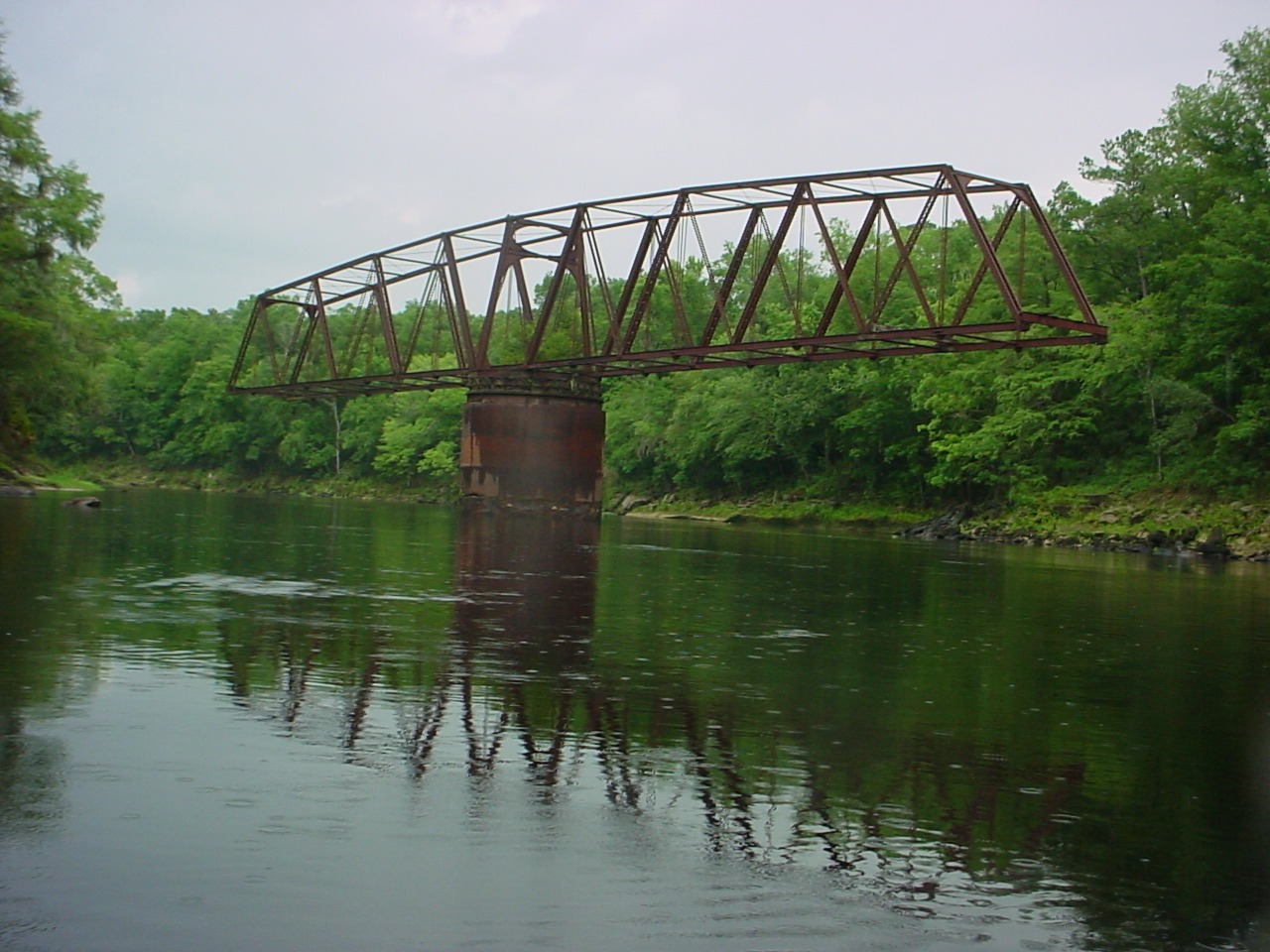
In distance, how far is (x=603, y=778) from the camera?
8570 mm

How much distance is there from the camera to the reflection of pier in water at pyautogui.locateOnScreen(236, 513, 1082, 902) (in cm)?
738

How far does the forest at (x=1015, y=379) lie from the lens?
54.0 meters

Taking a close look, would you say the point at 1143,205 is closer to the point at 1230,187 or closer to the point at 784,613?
the point at 1230,187

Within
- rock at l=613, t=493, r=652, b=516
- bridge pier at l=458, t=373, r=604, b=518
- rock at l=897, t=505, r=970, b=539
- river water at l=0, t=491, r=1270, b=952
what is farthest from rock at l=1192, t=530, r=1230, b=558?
rock at l=613, t=493, r=652, b=516

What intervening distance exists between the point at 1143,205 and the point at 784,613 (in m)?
54.5

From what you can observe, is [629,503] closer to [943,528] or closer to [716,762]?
[943,528]

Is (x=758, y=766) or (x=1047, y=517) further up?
(x=1047, y=517)

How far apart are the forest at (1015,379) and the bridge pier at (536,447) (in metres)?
16.3

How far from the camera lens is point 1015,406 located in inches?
2650

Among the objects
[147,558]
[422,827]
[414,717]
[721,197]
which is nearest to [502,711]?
[414,717]

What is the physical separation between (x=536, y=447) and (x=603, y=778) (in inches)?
1750

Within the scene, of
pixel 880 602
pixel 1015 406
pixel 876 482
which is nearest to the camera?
pixel 880 602

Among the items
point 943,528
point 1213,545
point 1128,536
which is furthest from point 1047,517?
point 1213,545

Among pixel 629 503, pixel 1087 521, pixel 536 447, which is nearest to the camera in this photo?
pixel 536 447
